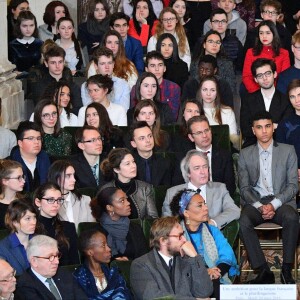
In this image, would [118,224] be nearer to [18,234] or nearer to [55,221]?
[55,221]

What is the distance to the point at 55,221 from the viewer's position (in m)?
9.91

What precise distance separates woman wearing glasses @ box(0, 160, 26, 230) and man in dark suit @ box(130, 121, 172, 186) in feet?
4.39

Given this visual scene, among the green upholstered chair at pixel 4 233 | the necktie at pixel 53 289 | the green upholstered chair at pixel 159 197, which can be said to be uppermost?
the green upholstered chair at pixel 159 197

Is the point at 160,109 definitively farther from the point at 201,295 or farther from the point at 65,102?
the point at 201,295

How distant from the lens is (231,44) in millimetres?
14125

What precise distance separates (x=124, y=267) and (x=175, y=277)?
434 mm

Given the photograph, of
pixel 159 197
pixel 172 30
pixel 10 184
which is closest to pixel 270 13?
pixel 172 30

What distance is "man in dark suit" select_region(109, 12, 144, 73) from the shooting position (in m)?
13.9

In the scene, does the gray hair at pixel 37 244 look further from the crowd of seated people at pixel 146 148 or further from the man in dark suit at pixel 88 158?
the man in dark suit at pixel 88 158

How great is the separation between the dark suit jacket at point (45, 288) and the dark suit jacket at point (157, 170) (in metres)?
2.30

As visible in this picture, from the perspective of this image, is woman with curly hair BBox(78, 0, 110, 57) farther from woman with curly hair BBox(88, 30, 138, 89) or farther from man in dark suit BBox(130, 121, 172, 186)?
man in dark suit BBox(130, 121, 172, 186)

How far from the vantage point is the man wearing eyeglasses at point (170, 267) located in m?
9.19

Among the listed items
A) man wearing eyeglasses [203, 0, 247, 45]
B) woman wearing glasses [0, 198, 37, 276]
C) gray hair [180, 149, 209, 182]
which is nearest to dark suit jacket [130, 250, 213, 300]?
woman wearing glasses [0, 198, 37, 276]

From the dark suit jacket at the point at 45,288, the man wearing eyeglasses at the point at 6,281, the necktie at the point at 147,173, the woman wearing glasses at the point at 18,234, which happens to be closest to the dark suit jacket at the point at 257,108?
the necktie at the point at 147,173
